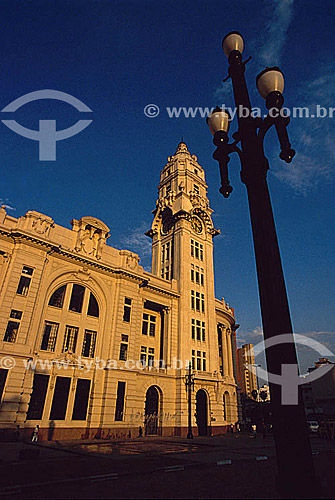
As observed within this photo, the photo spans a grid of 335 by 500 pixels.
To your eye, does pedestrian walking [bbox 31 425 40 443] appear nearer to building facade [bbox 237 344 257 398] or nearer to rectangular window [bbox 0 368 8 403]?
rectangular window [bbox 0 368 8 403]

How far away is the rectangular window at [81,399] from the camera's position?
30.4 m

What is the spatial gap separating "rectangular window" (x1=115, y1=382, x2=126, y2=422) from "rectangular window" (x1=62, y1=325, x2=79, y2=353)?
6.53 meters

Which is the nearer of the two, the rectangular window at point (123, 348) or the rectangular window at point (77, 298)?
the rectangular window at point (77, 298)

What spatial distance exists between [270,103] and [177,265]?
3966cm

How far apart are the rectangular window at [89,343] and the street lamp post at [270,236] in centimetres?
2986

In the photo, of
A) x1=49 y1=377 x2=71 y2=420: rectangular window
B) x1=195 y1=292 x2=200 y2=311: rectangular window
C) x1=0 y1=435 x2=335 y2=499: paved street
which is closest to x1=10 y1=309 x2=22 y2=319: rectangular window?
x1=49 y1=377 x2=71 y2=420: rectangular window

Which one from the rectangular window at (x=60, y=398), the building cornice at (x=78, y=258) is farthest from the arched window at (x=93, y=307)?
the rectangular window at (x=60, y=398)

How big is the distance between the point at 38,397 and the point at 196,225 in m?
33.9

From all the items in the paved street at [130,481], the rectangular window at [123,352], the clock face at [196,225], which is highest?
the clock face at [196,225]

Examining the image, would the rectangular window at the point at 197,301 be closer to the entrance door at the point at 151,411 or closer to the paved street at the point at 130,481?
the entrance door at the point at 151,411

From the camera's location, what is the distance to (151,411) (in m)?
37.0

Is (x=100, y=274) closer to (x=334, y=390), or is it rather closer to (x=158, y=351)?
(x=158, y=351)

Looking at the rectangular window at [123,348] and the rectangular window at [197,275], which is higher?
the rectangular window at [197,275]

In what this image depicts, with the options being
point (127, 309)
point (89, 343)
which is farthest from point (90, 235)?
point (89, 343)
